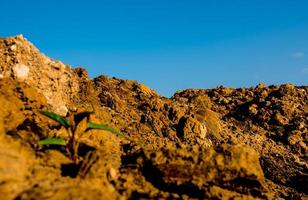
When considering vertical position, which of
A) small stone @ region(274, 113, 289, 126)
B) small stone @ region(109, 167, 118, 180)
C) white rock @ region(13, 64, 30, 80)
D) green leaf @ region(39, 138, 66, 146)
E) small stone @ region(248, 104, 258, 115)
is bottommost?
small stone @ region(109, 167, 118, 180)

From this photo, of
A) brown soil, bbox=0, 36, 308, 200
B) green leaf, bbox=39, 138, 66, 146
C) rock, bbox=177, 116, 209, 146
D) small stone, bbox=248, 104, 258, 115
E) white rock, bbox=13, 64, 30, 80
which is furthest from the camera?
small stone, bbox=248, 104, 258, 115

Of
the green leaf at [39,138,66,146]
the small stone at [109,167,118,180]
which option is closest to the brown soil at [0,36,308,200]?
the small stone at [109,167,118,180]

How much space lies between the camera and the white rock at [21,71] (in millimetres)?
9188

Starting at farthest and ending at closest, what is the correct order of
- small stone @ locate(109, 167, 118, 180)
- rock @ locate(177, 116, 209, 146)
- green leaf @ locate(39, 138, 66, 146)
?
rock @ locate(177, 116, 209, 146)
green leaf @ locate(39, 138, 66, 146)
small stone @ locate(109, 167, 118, 180)

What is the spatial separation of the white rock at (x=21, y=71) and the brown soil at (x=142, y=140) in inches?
0.9

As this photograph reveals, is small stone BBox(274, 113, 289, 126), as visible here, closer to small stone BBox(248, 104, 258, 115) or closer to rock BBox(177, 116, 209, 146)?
small stone BBox(248, 104, 258, 115)

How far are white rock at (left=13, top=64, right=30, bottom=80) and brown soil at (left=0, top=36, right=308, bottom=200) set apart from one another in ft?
0.08

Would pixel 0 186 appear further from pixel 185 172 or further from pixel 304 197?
pixel 304 197

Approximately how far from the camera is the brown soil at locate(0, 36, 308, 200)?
5.90m

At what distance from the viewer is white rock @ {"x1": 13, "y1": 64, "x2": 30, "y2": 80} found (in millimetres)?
9188

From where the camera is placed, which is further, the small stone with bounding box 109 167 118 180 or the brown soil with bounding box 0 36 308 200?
the small stone with bounding box 109 167 118 180

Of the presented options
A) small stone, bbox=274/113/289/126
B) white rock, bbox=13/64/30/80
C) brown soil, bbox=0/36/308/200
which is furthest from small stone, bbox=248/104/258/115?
white rock, bbox=13/64/30/80

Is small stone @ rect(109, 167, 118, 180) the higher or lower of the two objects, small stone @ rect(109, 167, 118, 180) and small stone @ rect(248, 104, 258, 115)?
the lower

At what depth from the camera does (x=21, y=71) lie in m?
9.26
